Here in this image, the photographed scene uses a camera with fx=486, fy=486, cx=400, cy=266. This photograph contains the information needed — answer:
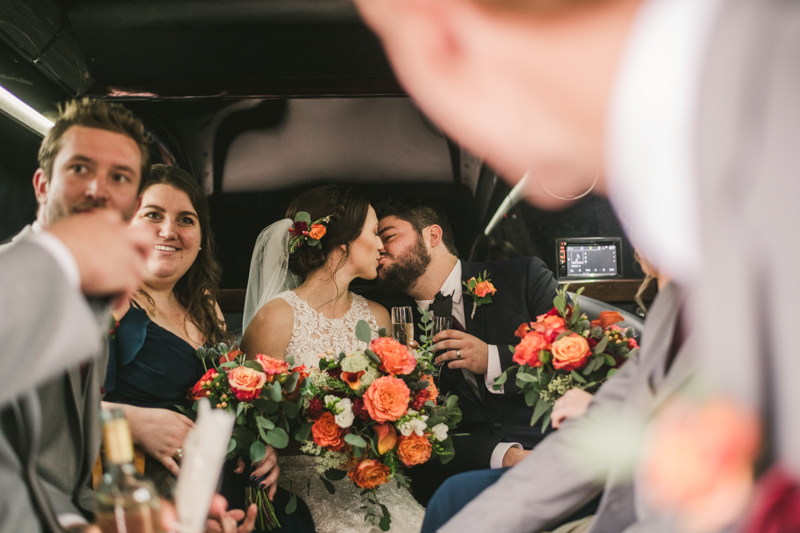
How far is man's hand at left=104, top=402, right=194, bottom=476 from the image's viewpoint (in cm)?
150

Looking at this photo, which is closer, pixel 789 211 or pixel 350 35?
pixel 789 211

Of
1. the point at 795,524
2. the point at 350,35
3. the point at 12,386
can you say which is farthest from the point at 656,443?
the point at 350,35

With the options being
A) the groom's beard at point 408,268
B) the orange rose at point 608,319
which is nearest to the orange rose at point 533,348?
the orange rose at point 608,319

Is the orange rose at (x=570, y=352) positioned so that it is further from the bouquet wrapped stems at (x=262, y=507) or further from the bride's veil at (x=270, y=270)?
the bride's veil at (x=270, y=270)

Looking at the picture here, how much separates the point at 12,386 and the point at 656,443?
2.56 ft

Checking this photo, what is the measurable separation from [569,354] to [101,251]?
128 centimetres

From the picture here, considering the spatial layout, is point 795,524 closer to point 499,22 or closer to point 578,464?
point 499,22

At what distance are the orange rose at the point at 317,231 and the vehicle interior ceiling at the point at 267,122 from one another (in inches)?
36.1

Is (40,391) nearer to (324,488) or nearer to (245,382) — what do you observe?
(245,382)

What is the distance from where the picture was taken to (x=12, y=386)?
0.56m

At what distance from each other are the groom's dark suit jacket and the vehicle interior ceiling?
561mm

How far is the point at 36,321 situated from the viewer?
1.89 feet

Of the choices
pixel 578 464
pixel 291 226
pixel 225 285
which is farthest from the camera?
pixel 225 285

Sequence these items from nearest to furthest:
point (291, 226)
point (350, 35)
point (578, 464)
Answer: point (578, 464) → point (291, 226) → point (350, 35)
